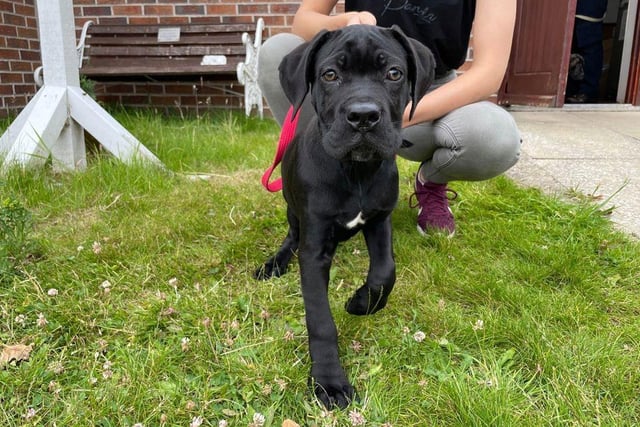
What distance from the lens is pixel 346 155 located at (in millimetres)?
1580

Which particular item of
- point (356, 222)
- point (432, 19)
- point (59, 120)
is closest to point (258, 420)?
point (356, 222)

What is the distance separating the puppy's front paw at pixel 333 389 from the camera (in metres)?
1.46

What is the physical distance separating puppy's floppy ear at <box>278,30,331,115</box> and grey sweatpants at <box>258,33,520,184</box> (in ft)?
2.44

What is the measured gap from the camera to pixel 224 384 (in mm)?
1534

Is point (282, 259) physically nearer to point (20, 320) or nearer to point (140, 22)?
point (20, 320)

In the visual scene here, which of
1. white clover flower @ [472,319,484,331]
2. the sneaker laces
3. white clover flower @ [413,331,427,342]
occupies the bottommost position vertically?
white clover flower @ [413,331,427,342]

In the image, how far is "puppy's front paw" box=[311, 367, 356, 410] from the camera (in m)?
1.46

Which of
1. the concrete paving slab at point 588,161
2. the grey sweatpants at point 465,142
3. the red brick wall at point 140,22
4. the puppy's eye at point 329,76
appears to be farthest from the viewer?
the red brick wall at point 140,22

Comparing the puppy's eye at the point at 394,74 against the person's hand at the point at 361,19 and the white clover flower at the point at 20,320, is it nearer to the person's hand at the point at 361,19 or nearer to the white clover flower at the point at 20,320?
the person's hand at the point at 361,19

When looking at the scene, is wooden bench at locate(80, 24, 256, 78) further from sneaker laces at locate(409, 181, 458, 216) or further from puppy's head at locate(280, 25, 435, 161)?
puppy's head at locate(280, 25, 435, 161)

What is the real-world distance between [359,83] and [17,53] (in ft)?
17.6

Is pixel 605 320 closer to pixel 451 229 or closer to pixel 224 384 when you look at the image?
pixel 451 229

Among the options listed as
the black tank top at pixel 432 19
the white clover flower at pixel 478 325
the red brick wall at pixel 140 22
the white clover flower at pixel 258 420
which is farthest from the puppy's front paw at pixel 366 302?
the red brick wall at pixel 140 22

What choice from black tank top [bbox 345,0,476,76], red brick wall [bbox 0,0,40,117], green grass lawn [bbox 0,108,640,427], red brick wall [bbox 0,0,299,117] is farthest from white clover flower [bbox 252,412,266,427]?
red brick wall [bbox 0,0,40,117]
